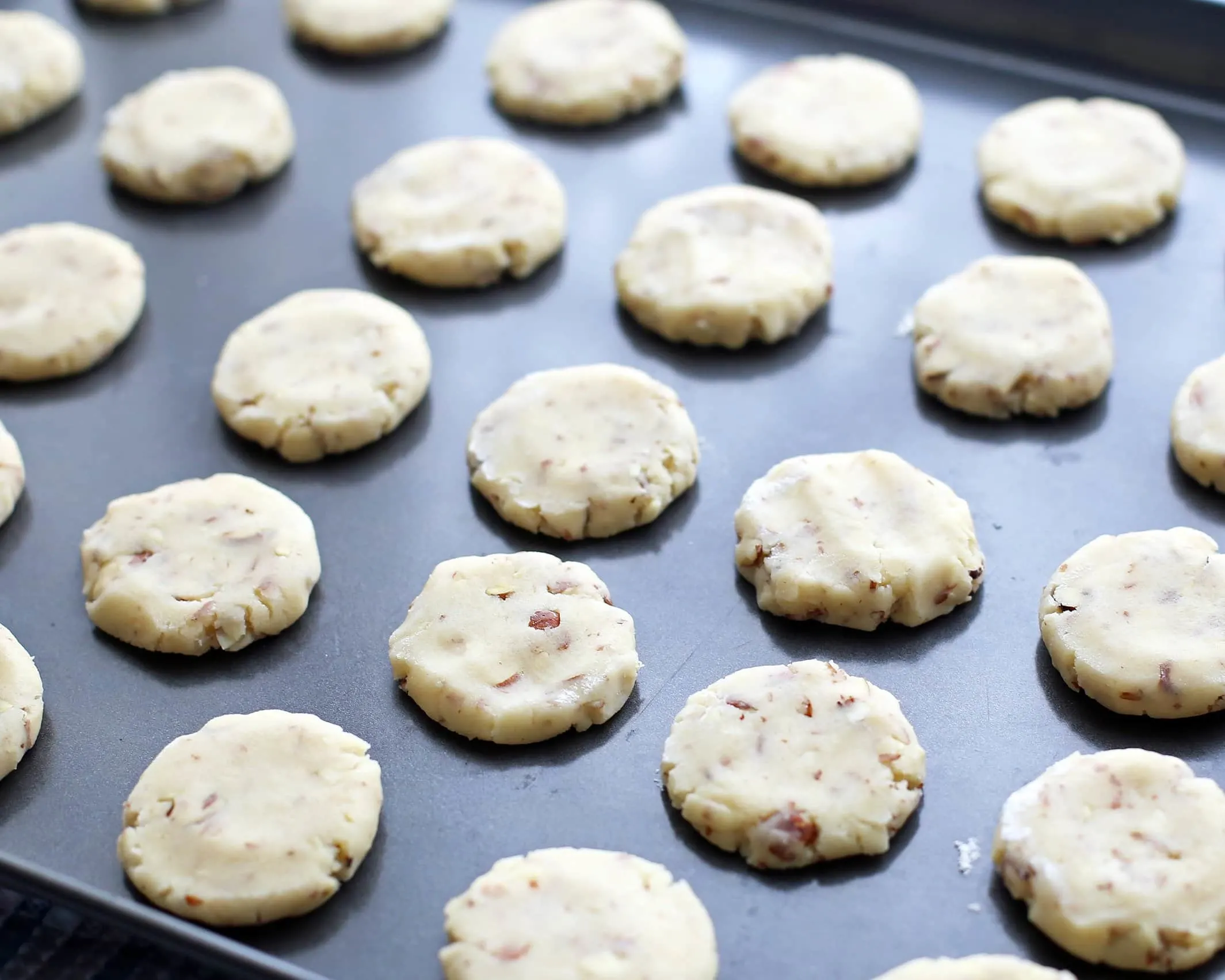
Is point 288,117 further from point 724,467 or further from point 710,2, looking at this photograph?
point 724,467

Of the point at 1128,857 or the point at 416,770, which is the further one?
the point at 416,770

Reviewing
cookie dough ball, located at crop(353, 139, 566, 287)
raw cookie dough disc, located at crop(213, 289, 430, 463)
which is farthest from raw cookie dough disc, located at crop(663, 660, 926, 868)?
cookie dough ball, located at crop(353, 139, 566, 287)

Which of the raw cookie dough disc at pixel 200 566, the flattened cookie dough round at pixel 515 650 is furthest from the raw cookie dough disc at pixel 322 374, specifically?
the flattened cookie dough round at pixel 515 650

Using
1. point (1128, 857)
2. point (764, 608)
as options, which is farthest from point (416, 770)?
point (1128, 857)

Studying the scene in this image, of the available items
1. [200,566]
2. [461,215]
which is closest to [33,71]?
[461,215]

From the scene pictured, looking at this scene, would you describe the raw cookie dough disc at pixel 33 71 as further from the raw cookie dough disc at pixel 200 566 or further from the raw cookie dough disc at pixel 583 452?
the raw cookie dough disc at pixel 583 452

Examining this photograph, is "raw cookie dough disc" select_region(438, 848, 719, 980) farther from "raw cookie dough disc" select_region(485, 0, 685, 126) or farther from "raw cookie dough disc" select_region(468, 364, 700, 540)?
"raw cookie dough disc" select_region(485, 0, 685, 126)
